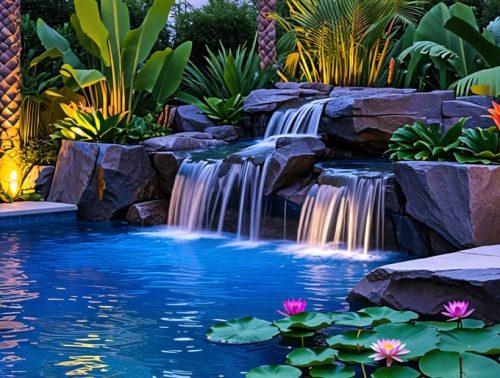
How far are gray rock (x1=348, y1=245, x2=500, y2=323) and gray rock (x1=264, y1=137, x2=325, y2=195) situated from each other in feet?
12.2

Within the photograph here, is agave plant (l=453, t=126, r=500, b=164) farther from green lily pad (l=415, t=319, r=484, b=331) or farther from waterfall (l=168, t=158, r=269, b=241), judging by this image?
green lily pad (l=415, t=319, r=484, b=331)

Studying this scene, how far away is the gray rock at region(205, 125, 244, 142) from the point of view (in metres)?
12.2

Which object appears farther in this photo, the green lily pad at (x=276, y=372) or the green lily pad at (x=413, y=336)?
the green lily pad at (x=413, y=336)

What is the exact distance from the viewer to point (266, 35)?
13914mm

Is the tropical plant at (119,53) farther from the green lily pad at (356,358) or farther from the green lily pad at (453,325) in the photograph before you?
the green lily pad at (356,358)

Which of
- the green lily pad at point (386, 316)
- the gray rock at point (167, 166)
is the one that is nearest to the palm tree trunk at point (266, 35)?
the gray rock at point (167, 166)

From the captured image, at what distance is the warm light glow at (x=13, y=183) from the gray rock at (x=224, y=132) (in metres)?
3.07

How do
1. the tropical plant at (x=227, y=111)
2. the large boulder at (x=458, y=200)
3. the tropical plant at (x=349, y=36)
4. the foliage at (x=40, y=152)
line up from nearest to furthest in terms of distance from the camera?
the large boulder at (x=458, y=200)
the foliage at (x=40, y=152)
the tropical plant at (x=349, y=36)
the tropical plant at (x=227, y=111)

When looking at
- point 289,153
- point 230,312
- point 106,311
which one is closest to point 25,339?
point 106,311

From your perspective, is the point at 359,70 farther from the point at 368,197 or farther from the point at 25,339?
the point at 25,339

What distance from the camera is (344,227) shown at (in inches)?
324

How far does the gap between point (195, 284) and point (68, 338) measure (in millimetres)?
1791

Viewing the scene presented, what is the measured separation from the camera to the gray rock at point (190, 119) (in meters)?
12.9

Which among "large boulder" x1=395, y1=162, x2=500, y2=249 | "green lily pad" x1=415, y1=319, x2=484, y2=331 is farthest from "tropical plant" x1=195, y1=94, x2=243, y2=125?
"green lily pad" x1=415, y1=319, x2=484, y2=331
